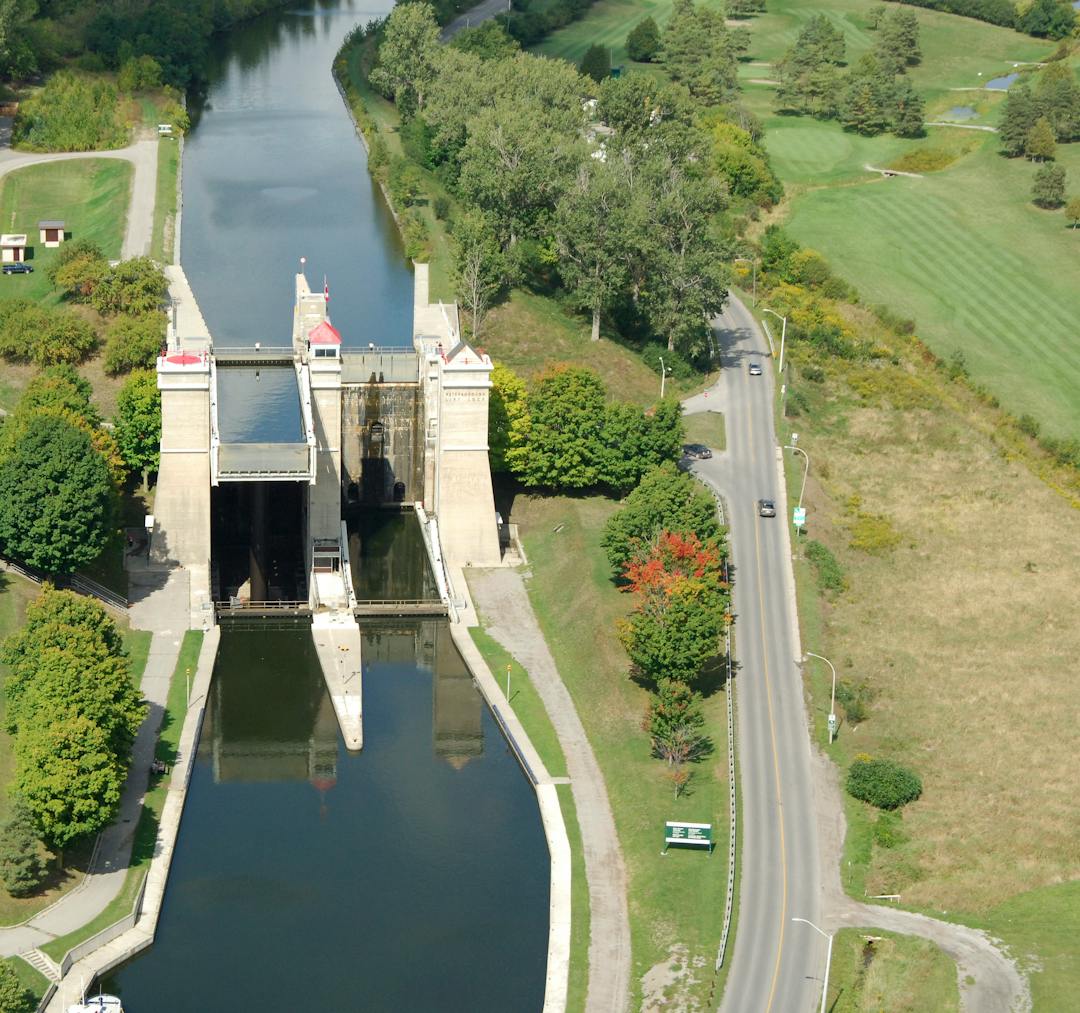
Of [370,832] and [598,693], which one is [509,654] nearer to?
[598,693]

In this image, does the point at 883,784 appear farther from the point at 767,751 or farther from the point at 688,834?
the point at 688,834

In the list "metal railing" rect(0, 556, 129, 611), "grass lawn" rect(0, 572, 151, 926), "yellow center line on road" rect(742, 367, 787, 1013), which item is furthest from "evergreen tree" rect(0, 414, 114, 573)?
"yellow center line on road" rect(742, 367, 787, 1013)

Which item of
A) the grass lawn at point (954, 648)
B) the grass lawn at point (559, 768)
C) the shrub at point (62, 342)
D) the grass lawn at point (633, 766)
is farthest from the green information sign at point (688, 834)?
the shrub at point (62, 342)

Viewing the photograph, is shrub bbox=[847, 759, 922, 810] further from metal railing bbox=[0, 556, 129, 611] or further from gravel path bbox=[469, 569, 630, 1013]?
metal railing bbox=[0, 556, 129, 611]

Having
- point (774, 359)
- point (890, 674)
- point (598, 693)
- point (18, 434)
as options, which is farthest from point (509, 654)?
point (774, 359)

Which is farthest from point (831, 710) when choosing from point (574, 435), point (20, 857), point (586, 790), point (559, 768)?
point (20, 857)
